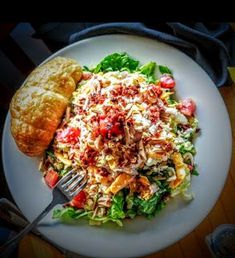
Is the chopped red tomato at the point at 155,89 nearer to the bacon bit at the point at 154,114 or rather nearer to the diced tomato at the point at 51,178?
the bacon bit at the point at 154,114

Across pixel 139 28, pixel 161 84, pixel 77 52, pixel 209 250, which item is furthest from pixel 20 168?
pixel 209 250

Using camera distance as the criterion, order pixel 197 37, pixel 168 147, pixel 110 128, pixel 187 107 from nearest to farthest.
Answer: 1. pixel 110 128
2. pixel 168 147
3. pixel 187 107
4. pixel 197 37

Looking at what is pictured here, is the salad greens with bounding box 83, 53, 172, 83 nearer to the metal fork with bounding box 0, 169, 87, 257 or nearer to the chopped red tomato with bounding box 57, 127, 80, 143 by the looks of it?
the chopped red tomato with bounding box 57, 127, 80, 143

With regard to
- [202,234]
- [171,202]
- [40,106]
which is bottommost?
[202,234]

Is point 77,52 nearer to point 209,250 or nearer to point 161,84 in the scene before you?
point 161,84

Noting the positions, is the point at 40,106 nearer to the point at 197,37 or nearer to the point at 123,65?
the point at 123,65

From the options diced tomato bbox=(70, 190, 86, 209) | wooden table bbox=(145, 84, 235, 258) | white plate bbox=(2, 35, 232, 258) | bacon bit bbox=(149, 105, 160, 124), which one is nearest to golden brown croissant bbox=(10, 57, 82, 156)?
white plate bbox=(2, 35, 232, 258)

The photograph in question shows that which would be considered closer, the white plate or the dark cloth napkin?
the white plate

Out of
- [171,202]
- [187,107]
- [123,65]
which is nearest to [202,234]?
[171,202]
